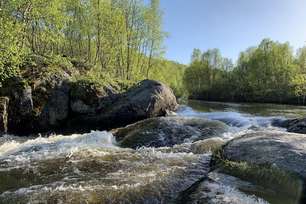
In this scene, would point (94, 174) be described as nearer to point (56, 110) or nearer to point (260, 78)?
point (56, 110)

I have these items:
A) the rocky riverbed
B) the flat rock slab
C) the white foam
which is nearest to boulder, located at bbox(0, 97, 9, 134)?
the white foam

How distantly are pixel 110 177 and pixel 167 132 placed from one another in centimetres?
899

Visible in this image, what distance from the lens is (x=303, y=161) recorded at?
10.2 m

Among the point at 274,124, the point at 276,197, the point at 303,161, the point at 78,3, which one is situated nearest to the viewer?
the point at 276,197

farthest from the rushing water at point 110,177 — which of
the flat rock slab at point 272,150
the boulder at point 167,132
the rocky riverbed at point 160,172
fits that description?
the boulder at point 167,132

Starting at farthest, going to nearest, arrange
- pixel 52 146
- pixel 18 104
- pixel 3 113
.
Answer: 1. pixel 18 104
2. pixel 3 113
3. pixel 52 146

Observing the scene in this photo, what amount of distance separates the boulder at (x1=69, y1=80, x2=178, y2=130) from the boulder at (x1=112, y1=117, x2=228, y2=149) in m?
3.89

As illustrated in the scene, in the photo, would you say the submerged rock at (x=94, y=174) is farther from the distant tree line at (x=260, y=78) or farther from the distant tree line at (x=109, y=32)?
the distant tree line at (x=260, y=78)

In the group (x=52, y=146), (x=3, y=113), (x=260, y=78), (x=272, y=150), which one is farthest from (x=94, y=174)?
(x=260, y=78)

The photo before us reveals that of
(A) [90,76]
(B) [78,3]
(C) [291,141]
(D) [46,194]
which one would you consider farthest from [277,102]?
(D) [46,194]

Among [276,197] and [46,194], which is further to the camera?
[46,194]

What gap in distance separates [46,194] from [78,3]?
38671mm

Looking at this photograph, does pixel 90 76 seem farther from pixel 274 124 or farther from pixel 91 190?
pixel 91 190

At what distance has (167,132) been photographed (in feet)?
68.3
